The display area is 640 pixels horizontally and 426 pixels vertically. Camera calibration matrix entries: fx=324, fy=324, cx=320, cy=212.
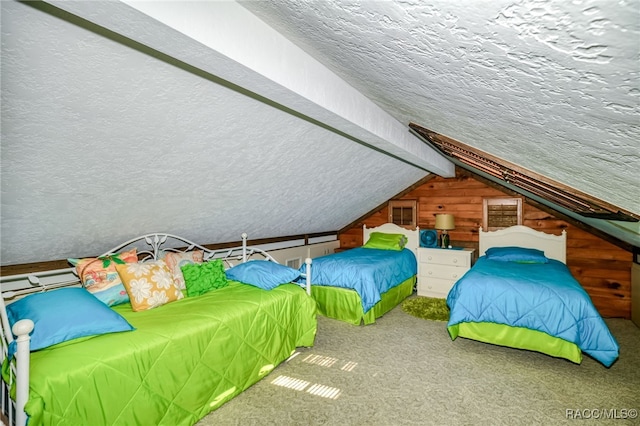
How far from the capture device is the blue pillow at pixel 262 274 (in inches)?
117

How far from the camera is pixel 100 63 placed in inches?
55.0

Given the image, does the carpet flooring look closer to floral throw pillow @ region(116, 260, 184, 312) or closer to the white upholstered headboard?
Answer: floral throw pillow @ region(116, 260, 184, 312)

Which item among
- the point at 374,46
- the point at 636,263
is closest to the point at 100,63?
the point at 374,46

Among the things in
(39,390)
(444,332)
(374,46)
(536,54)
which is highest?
(374,46)

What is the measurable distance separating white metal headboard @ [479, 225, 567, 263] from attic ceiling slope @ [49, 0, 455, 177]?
3539 mm

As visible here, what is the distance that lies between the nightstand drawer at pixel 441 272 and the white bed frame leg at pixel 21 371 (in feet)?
14.7

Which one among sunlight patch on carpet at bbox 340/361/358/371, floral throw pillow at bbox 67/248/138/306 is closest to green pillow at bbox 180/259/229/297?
floral throw pillow at bbox 67/248/138/306

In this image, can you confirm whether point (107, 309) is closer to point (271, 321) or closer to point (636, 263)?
point (271, 321)

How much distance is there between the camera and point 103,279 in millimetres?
2461

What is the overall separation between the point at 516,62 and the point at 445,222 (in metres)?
4.45

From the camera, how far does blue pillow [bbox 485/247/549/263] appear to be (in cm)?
389

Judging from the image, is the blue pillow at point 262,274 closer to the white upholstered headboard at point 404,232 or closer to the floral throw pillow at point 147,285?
the floral throw pillow at point 147,285

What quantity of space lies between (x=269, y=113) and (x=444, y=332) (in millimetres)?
2916

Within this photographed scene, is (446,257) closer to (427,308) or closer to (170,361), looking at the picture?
(427,308)
